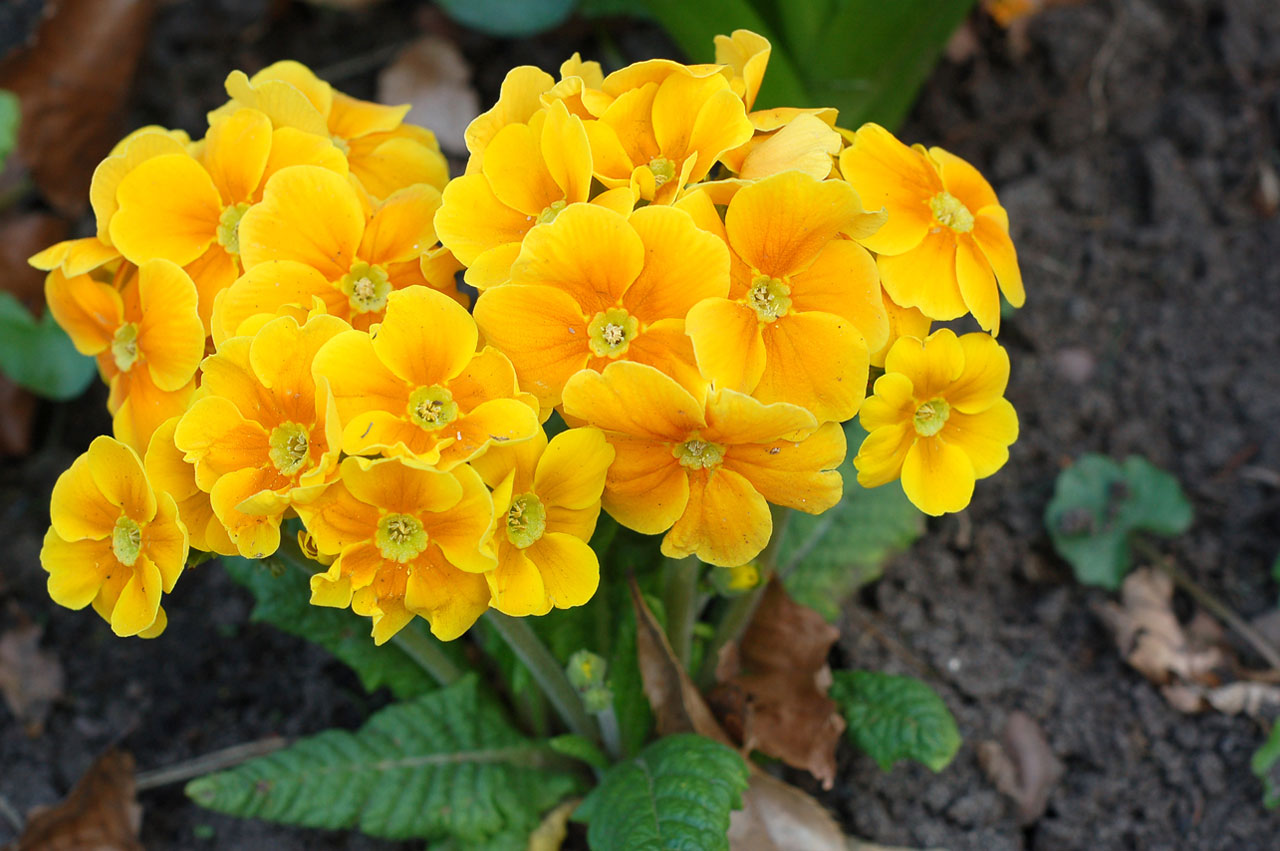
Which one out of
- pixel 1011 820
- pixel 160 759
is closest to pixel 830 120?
pixel 1011 820

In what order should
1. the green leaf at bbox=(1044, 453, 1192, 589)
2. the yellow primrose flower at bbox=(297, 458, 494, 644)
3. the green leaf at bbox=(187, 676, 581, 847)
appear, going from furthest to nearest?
1. the green leaf at bbox=(1044, 453, 1192, 589)
2. the green leaf at bbox=(187, 676, 581, 847)
3. the yellow primrose flower at bbox=(297, 458, 494, 644)

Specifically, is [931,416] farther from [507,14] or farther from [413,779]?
[507,14]

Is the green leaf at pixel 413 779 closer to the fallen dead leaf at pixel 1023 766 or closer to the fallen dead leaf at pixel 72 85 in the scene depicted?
the fallen dead leaf at pixel 1023 766

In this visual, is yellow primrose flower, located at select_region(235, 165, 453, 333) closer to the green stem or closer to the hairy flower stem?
the green stem

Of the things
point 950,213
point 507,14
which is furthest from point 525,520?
point 507,14

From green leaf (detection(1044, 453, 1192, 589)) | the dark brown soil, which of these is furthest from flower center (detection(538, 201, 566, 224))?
green leaf (detection(1044, 453, 1192, 589))

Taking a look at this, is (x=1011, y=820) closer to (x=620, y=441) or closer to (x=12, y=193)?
(x=620, y=441)
